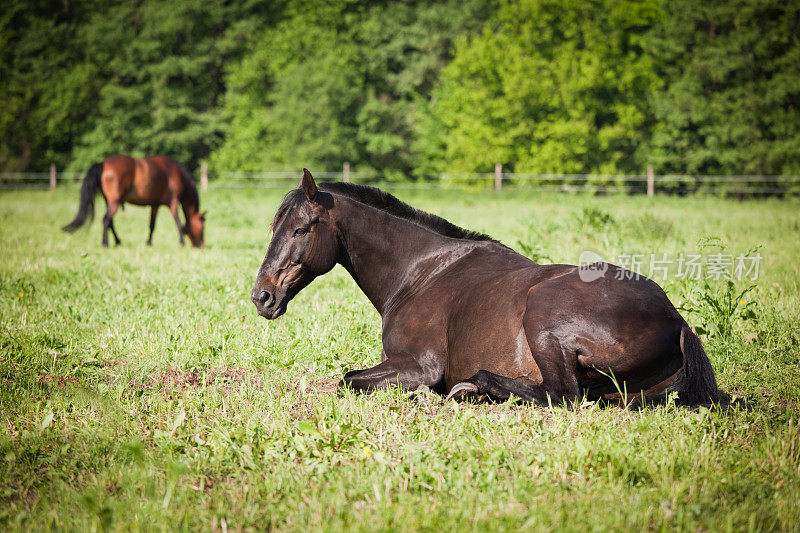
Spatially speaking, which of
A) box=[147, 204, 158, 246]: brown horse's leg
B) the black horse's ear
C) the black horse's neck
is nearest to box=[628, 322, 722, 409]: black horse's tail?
the black horse's neck

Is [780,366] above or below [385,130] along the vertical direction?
below

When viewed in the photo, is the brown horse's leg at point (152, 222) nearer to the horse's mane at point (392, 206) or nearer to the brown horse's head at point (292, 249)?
the horse's mane at point (392, 206)

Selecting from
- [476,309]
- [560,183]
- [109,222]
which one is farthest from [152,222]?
[560,183]

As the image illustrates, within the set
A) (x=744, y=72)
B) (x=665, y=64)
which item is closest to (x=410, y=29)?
(x=665, y=64)

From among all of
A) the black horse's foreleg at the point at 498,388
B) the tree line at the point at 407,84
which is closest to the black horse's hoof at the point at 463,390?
the black horse's foreleg at the point at 498,388

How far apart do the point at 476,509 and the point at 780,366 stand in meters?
3.27

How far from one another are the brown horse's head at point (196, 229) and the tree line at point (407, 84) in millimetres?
23533

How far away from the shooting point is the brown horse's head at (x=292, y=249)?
14.1 ft

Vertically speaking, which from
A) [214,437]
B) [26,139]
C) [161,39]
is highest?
[161,39]

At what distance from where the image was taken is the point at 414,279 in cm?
459

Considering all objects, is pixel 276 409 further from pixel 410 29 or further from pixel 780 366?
pixel 410 29

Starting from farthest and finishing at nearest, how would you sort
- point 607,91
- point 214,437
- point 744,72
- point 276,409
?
point 607,91
point 744,72
point 276,409
point 214,437

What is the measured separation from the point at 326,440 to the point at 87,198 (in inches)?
486

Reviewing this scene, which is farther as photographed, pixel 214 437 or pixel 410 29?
pixel 410 29
